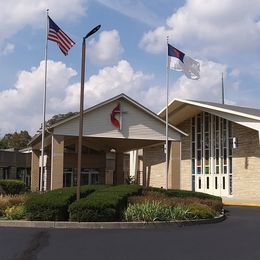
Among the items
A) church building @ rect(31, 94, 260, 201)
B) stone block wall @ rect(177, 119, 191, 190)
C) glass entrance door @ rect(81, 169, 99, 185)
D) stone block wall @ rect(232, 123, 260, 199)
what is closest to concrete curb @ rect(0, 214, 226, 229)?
church building @ rect(31, 94, 260, 201)

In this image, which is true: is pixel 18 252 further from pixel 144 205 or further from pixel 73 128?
pixel 73 128

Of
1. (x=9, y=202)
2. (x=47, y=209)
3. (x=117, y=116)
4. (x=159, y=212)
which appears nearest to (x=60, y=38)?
(x=117, y=116)

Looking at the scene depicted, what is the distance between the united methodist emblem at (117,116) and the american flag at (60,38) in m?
7.59

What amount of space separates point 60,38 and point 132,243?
1778 centimetres

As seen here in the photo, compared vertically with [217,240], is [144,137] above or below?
above

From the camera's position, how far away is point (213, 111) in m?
40.5

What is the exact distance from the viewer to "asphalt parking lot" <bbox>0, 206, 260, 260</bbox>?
35.1 feet

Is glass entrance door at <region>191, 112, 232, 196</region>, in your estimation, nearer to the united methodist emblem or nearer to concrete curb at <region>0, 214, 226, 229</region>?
the united methodist emblem

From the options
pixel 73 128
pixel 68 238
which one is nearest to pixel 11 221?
pixel 68 238

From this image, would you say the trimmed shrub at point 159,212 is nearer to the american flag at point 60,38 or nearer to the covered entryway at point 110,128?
the american flag at point 60,38

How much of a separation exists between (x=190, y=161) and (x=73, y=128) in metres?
17.0

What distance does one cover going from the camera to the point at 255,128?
1426 inches

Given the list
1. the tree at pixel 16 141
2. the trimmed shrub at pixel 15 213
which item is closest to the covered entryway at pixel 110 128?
the trimmed shrub at pixel 15 213

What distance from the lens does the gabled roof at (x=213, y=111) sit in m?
36.8
